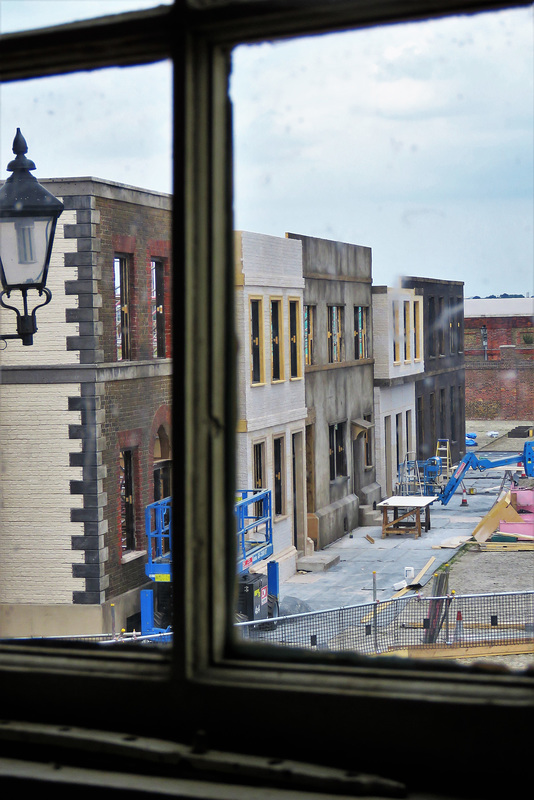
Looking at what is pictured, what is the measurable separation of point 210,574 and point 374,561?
18540mm

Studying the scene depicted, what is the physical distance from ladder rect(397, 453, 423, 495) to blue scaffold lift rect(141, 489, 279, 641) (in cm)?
1049

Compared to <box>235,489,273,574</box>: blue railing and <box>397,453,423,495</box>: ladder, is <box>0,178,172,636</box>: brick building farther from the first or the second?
<box>397,453,423,495</box>: ladder

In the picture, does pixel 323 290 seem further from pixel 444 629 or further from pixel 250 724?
pixel 250 724

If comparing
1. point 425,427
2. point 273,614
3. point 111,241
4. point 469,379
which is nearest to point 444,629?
point 273,614

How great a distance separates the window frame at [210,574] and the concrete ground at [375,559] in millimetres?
14045

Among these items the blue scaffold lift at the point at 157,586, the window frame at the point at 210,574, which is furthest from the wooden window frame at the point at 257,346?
the window frame at the point at 210,574

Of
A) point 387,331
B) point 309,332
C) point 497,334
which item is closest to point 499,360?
point 497,334

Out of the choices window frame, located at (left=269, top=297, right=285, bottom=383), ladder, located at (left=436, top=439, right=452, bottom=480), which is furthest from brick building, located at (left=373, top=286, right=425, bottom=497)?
window frame, located at (left=269, top=297, right=285, bottom=383)

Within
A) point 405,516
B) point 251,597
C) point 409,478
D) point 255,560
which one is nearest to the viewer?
point 251,597

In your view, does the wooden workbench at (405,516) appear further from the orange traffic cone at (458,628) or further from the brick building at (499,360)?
the orange traffic cone at (458,628)

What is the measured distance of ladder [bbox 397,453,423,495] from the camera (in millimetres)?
26734

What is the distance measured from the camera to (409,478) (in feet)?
89.1

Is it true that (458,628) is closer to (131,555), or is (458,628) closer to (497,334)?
(131,555)

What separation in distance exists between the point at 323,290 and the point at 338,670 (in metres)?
20.2
